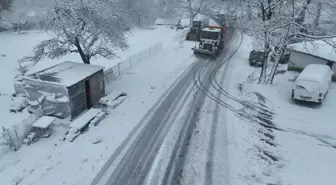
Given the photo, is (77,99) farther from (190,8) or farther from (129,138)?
(190,8)

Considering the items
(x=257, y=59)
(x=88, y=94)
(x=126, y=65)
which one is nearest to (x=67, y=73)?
(x=88, y=94)

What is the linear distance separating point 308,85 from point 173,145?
10.4m

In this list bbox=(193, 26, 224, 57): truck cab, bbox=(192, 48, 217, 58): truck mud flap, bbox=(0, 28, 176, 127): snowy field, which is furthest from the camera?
bbox=(193, 26, 224, 57): truck cab

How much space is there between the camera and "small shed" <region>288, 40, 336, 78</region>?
21247 millimetres

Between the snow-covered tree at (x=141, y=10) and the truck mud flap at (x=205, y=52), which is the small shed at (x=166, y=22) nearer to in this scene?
the snow-covered tree at (x=141, y=10)

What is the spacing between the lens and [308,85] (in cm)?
1588

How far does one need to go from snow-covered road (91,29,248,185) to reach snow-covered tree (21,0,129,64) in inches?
239

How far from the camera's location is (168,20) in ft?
190

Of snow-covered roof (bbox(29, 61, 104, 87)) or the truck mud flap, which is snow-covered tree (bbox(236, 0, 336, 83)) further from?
snow-covered roof (bbox(29, 61, 104, 87))

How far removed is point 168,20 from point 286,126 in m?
48.6

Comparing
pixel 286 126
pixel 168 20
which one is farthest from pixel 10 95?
pixel 168 20

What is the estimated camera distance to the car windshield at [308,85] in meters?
15.7

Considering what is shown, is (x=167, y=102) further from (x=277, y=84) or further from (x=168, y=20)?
(x=168, y=20)

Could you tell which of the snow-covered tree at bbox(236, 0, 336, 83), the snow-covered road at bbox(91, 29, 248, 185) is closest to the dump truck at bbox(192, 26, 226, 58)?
the snow-covered tree at bbox(236, 0, 336, 83)
